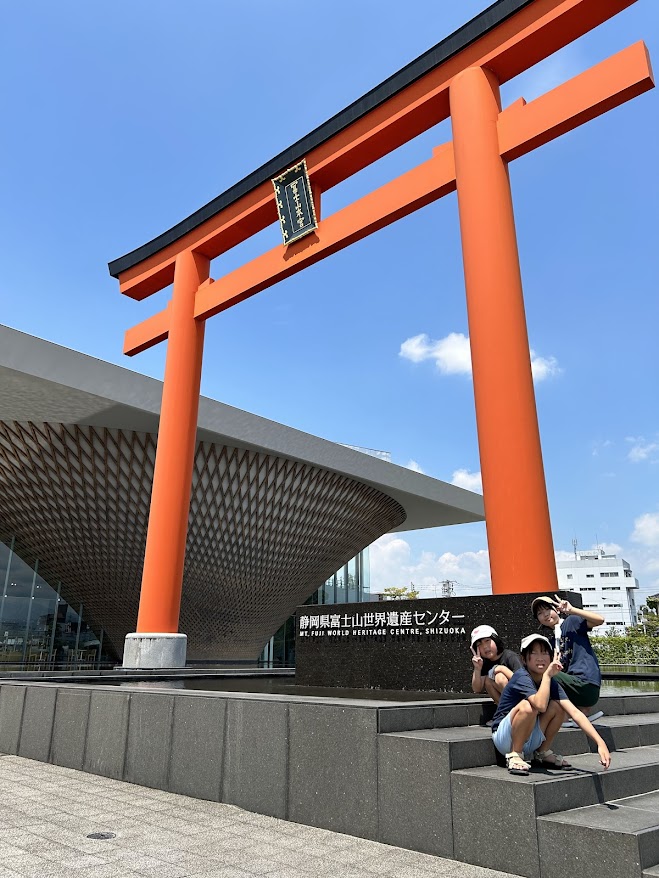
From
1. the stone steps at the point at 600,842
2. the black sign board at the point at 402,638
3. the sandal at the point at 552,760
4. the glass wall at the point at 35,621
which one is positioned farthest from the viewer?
the glass wall at the point at 35,621

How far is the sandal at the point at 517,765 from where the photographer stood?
3967mm

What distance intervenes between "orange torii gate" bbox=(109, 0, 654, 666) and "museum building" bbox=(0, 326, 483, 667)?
13.9ft

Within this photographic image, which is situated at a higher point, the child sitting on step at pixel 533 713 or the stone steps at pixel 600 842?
the child sitting on step at pixel 533 713

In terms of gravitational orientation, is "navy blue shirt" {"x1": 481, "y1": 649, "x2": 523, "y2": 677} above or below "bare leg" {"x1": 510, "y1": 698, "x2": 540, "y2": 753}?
above

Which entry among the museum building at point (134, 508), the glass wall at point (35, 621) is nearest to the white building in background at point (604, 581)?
the museum building at point (134, 508)

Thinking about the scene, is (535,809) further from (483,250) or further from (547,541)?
(483,250)

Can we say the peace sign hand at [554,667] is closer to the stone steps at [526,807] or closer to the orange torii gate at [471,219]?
the stone steps at [526,807]

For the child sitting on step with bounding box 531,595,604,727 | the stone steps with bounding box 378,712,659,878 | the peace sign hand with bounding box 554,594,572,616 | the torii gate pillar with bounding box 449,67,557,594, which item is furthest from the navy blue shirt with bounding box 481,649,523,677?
the torii gate pillar with bounding box 449,67,557,594

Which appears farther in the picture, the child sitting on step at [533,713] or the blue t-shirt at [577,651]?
the blue t-shirt at [577,651]

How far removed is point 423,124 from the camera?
37.0ft

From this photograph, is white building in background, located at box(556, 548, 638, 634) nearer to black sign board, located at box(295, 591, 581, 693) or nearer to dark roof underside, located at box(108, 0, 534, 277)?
dark roof underside, located at box(108, 0, 534, 277)

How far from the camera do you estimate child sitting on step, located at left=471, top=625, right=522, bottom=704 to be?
4875 millimetres

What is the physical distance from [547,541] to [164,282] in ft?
39.0

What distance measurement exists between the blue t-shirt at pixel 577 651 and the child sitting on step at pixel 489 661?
607 mm
